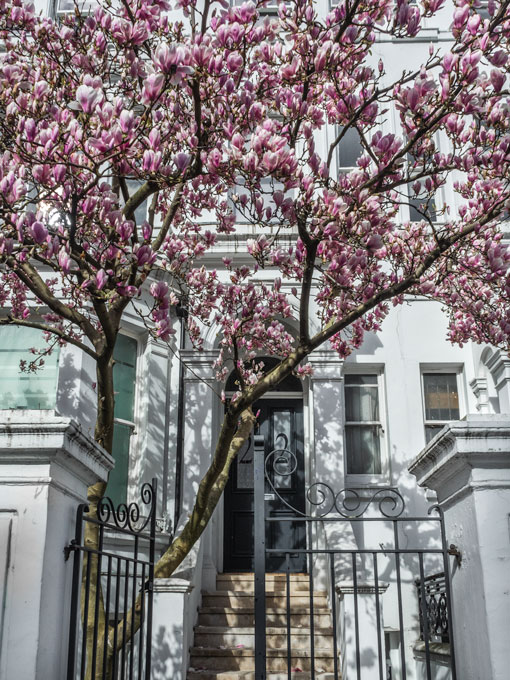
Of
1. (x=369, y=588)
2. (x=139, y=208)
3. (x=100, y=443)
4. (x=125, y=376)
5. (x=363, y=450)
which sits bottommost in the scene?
(x=369, y=588)

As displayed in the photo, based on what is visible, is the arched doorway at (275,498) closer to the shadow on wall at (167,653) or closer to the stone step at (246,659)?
the stone step at (246,659)

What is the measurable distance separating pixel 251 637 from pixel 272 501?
2.44m

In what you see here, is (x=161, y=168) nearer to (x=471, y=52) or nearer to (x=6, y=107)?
(x=6, y=107)

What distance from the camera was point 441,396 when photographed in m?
9.87

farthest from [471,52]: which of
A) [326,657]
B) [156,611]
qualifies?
[326,657]

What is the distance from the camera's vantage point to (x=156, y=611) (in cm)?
686

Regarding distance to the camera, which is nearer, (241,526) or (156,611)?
(156,611)

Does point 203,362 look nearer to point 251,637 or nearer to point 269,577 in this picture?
point 269,577

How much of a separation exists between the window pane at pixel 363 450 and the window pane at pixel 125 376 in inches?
114

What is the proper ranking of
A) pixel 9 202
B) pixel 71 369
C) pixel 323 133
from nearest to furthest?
pixel 9 202, pixel 71 369, pixel 323 133

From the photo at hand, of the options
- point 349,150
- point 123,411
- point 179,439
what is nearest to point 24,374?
point 123,411

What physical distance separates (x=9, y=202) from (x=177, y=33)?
6.65ft

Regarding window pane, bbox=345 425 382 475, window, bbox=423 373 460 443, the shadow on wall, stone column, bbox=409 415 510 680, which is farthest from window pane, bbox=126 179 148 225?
stone column, bbox=409 415 510 680

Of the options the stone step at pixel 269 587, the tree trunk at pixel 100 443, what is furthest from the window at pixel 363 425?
the tree trunk at pixel 100 443
